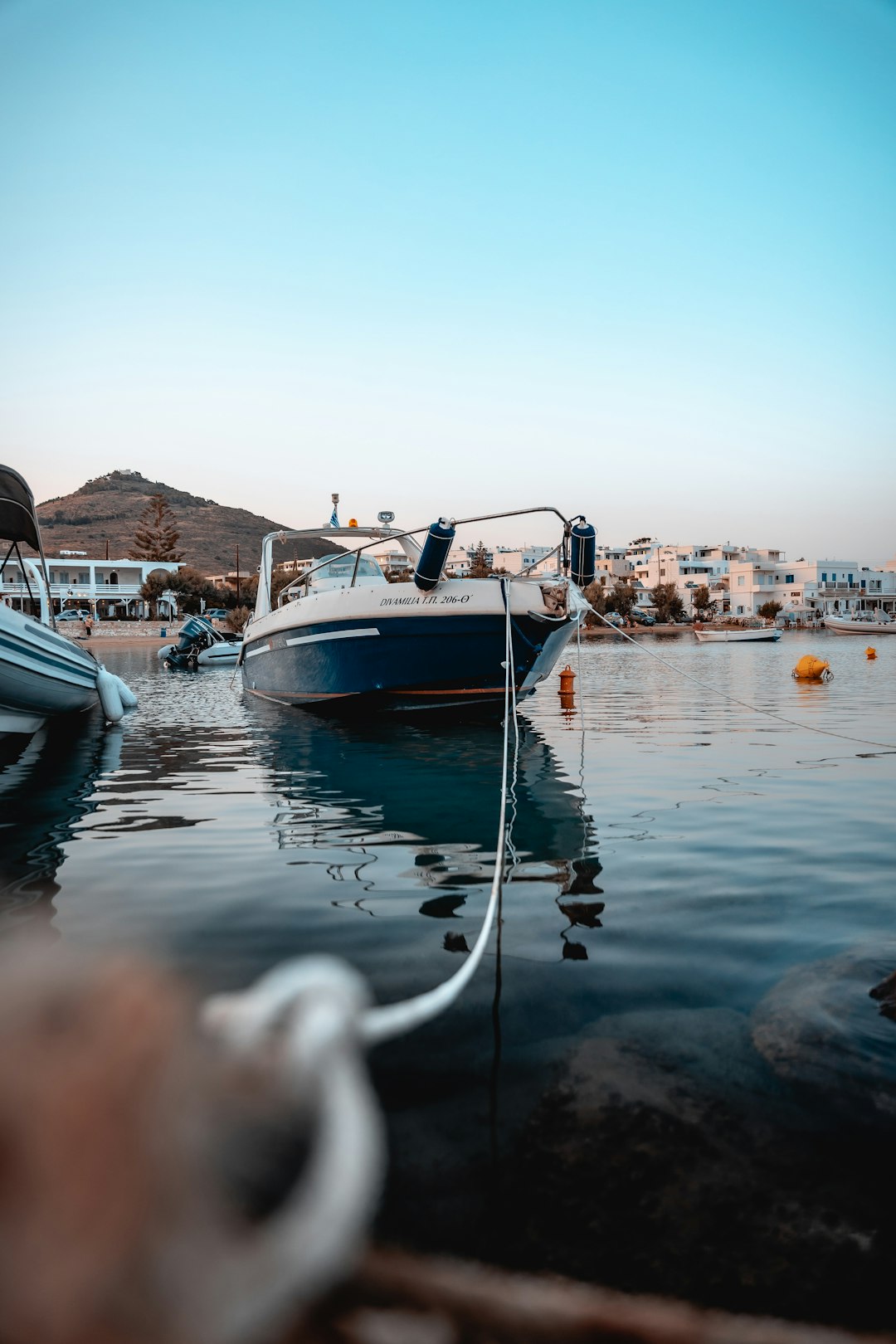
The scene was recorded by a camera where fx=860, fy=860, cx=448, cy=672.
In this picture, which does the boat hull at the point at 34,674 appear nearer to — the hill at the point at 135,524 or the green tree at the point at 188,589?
the green tree at the point at 188,589

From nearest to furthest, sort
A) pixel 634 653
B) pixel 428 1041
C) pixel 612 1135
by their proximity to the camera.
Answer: pixel 612 1135
pixel 428 1041
pixel 634 653

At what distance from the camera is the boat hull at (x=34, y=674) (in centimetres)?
1034

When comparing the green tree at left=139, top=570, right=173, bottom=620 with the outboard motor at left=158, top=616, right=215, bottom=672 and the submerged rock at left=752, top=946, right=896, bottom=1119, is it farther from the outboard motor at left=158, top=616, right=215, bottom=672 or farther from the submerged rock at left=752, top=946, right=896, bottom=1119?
the submerged rock at left=752, top=946, right=896, bottom=1119

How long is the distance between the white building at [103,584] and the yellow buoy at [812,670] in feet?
211

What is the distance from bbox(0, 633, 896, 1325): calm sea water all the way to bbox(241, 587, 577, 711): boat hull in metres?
2.95

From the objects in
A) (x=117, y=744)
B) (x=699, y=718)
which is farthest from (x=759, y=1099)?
(x=699, y=718)

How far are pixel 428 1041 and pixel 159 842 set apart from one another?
3.82 metres

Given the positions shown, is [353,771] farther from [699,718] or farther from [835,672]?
[835,672]

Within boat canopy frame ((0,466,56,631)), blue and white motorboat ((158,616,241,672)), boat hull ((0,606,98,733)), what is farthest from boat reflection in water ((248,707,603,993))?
blue and white motorboat ((158,616,241,672))

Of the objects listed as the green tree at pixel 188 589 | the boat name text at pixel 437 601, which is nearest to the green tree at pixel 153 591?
the green tree at pixel 188 589

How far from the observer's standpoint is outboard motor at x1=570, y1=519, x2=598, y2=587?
1259cm

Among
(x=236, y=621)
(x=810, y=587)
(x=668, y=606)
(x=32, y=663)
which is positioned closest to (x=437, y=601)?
(x=32, y=663)

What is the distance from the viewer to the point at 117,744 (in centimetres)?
1250

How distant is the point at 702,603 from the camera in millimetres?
113312
